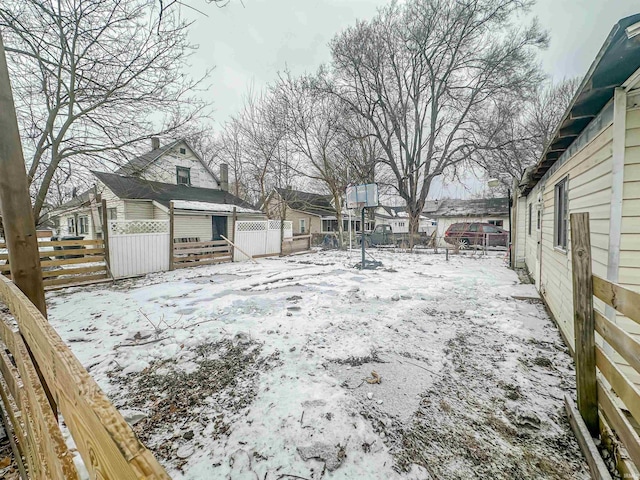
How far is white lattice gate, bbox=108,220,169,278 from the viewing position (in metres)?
7.09

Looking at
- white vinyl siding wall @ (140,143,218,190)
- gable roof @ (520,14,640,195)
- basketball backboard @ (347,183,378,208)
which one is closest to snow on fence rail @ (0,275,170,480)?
gable roof @ (520,14,640,195)

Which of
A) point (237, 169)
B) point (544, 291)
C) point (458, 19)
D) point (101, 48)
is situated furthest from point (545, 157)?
point (237, 169)

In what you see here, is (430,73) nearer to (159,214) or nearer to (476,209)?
(476,209)

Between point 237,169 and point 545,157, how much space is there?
1828cm

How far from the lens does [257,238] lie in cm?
1131

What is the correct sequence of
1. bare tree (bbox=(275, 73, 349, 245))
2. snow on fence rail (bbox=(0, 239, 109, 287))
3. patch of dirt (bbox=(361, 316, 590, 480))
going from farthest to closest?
bare tree (bbox=(275, 73, 349, 245))
snow on fence rail (bbox=(0, 239, 109, 287))
patch of dirt (bbox=(361, 316, 590, 480))

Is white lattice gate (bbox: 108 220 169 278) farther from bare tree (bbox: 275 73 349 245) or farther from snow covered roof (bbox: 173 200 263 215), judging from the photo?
bare tree (bbox: 275 73 349 245)

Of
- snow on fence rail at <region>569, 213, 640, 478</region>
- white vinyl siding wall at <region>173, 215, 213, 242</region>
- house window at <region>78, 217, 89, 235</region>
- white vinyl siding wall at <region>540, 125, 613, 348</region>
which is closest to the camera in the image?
snow on fence rail at <region>569, 213, 640, 478</region>

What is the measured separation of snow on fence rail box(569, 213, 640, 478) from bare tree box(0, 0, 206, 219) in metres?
6.87

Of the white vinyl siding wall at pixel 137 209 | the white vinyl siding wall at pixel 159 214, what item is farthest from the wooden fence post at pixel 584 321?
the white vinyl siding wall at pixel 137 209

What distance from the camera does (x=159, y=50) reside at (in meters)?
5.89

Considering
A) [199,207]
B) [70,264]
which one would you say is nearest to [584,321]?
[70,264]

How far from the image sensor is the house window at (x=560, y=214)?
12.6ft

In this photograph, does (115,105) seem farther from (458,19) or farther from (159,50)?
(458,19)
